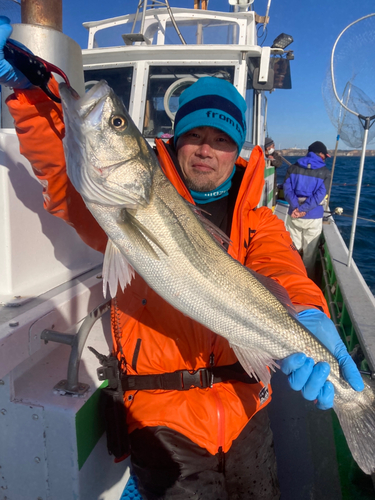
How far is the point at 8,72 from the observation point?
1769 millimetres

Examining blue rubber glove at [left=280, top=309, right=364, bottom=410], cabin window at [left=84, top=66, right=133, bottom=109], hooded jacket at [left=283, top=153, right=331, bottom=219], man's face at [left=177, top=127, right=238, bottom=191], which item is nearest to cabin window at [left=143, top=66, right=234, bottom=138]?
cabin window at [left=84, top=66, right=133, bottom=109]

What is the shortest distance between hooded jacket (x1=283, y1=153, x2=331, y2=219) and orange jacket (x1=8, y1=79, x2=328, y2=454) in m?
6.22

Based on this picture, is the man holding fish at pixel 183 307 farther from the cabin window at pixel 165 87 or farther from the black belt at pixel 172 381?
the cabin window at pixel 165 87

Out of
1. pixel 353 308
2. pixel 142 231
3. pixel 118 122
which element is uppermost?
pixel 118 122

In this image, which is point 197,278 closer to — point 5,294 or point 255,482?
point 5,294

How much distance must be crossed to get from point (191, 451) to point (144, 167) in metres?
1.85

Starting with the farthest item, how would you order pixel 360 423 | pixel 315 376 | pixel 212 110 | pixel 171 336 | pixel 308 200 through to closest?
pixel 308 200
pixel 212 110
pixel 171 336
pixel 360 423
pixel 315 376

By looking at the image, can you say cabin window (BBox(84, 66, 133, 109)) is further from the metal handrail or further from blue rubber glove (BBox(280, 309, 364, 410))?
blue rubber glove (BBox(280, 309, 364, 410))

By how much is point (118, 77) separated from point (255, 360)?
16.8 ft

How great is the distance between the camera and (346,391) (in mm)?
1991

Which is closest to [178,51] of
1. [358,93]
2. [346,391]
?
[358,93]

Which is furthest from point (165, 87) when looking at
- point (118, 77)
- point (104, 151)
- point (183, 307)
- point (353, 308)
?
point (183, 307)

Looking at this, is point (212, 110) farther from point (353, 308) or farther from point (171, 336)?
point (353, 308)

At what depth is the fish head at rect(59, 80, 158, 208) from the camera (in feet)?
5.61
